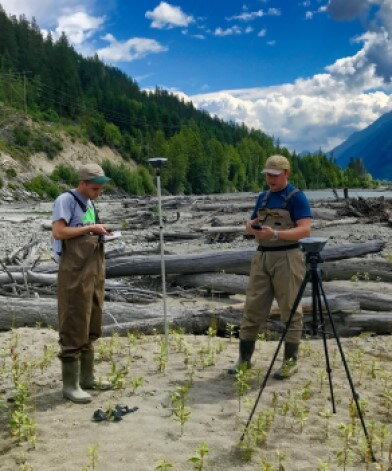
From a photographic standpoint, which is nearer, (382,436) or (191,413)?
(382,436)

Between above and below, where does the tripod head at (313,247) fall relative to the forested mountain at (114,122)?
below

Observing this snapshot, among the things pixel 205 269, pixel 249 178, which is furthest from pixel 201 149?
pixel 205 269

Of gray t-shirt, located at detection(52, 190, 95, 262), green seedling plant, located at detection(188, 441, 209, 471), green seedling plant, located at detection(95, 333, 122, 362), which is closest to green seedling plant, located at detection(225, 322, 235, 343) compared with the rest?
green seedling plant, located at detection(95, 333, 122, 362)

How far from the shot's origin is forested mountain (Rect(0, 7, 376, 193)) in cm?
10806

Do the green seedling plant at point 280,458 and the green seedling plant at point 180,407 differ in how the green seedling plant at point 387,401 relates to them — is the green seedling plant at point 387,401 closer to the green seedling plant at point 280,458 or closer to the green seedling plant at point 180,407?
the green seedling plant at point 280,458

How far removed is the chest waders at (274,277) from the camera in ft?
18.9

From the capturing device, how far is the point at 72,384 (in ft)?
17.7

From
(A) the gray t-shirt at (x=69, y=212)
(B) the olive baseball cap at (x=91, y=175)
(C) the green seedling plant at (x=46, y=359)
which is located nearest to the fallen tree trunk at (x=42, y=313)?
(C) the green seedling plant at (x=46, y=359)

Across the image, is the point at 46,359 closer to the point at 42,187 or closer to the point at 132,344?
the point at 132,344

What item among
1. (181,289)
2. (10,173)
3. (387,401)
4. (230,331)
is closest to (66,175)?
(10,173)

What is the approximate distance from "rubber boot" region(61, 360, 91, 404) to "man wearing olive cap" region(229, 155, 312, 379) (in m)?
1.86

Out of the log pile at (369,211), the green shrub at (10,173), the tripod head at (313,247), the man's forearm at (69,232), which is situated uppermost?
the green shrub at (10,173)

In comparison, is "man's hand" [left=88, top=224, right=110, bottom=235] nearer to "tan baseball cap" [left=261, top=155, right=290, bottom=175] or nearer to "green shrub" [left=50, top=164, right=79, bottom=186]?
"tan baseball cap" [left=261, top=155, right=290, bottom=175]

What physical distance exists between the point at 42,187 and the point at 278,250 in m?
60.5
